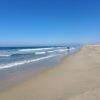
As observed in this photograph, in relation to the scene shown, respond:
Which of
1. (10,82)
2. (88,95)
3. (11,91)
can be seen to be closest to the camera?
(88,95)

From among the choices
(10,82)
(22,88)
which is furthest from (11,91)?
(10,82)

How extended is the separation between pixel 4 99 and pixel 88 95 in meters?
2.53

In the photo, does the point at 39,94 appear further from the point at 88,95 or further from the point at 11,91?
the point at 88,95

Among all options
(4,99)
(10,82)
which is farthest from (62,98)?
(10,82)

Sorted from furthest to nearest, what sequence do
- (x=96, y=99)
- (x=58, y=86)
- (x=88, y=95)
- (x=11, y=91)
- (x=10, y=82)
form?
(x=10, y=82)
(x=58, y=86)
(x=11, y=91)
(x=88, y=95)
(x=96, y=99)

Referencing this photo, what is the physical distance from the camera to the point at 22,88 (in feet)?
21.4

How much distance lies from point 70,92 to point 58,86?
94 cm

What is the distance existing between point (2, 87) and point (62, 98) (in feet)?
8.89

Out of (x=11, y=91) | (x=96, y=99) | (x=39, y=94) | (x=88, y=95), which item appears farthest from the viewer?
(x=11, y=91)

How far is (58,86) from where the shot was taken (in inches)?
263

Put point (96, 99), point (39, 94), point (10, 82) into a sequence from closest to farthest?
point (96, 99) → point (39, 94) → point (10, 82)

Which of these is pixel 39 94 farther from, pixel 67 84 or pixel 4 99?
pixel 67 84

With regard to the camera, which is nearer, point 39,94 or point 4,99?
point 4,99

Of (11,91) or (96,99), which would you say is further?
(11,91)
